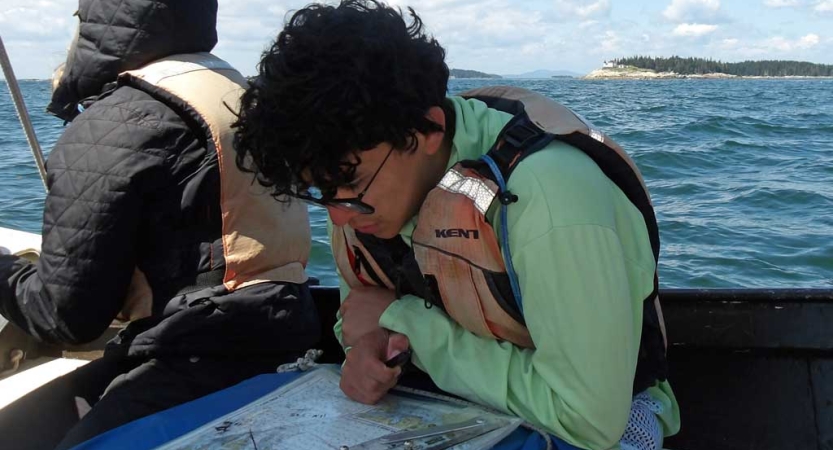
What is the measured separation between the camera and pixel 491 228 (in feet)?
5.60

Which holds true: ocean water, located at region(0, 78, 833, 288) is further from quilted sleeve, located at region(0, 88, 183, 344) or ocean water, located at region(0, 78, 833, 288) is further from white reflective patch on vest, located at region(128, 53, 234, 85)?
quilted sleeve, located at region(0, 88, 183, 344)

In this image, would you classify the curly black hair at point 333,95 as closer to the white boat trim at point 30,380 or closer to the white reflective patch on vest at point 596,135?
the white reflective patch on vest at point 596,135

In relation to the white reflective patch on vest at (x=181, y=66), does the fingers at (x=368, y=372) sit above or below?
below

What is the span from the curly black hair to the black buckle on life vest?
153 millimetres

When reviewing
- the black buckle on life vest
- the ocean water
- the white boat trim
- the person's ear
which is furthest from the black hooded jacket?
the ocean water

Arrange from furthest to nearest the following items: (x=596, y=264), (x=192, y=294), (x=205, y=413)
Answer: (x=192, y=294) → (x=205, y=413) → (x=596, y=264)

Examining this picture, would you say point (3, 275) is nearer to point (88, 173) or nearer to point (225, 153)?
point (88, 173)

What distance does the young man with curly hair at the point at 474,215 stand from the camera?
1561mm

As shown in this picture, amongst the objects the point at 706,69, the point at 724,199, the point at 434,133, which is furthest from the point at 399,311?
the point at 706,69

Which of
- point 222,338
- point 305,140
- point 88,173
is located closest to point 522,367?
point 305,140

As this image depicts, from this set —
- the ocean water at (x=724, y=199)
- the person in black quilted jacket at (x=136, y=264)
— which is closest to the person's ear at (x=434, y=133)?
the person in black quilted jacket at (x=136, y=264)

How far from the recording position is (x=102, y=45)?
2332 millimetres

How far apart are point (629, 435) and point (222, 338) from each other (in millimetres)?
1099

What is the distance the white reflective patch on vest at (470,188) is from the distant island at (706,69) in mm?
133671
